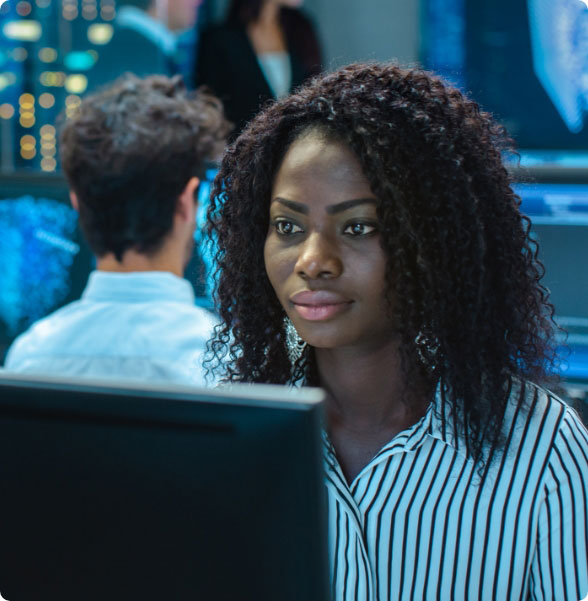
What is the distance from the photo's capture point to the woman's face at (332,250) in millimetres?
832

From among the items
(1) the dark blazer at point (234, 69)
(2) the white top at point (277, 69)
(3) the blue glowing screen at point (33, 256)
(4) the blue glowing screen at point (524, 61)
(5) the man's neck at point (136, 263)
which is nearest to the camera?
(5) the man's neck at point (136, 263)

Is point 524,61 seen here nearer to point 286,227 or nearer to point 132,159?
point 132,159

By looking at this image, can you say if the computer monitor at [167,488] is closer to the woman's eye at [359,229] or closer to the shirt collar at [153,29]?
the woman's eye at [359,229]

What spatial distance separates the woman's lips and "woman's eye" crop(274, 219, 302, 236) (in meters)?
0.07

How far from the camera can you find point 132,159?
159 centimetres

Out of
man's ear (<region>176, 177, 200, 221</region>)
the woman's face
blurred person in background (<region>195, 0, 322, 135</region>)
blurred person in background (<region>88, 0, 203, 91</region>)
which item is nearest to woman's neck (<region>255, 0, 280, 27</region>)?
blurred person in background (<region>195, 0, 322, 135</region>)

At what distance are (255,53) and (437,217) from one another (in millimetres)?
2059

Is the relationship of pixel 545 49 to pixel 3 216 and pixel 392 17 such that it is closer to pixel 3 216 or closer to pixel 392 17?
pixel 392 17

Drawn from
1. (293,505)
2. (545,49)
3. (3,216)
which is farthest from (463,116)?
(545,49)

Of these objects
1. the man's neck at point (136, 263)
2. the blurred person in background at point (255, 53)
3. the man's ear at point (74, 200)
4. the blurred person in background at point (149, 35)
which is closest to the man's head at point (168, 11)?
the blurred person in background at point (149, 35)

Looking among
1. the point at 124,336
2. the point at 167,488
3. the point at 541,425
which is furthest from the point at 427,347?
the point at 124,336

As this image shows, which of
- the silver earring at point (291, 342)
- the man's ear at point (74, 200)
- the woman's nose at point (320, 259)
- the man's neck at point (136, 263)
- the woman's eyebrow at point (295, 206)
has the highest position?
the man's ear at point (74, 200)

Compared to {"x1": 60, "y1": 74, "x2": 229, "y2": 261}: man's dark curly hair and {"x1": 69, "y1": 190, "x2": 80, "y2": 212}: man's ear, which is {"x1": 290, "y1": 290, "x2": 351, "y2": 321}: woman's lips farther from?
{"x1": 69, "y1": 190, "x2": 80, "y2": 212}: man's ear

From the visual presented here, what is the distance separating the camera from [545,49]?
2.25 m
